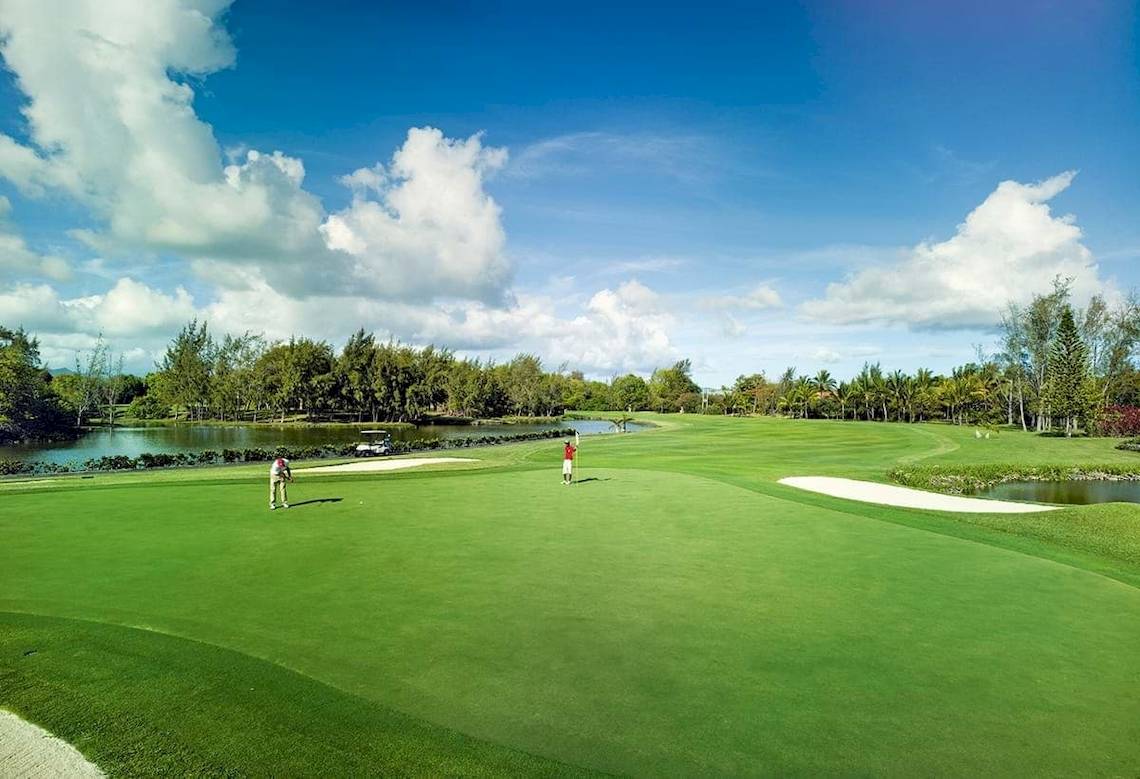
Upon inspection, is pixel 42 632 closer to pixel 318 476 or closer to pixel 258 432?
pixel 318 476

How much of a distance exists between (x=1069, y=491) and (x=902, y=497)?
49.7ft

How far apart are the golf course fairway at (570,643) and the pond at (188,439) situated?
42.2 meters

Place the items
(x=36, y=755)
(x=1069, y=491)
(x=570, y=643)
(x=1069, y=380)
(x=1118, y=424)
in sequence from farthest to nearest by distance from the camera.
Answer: (x=1069, y=380) < (x=1118, y=424) < (x=1069, y=491) < (x=570, y=643) < (x=36, y=755)

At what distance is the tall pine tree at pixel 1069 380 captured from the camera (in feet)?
193

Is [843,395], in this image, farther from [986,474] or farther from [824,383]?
[986,474]

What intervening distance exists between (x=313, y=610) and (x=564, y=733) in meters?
4.53

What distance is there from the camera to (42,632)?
7.67 metres

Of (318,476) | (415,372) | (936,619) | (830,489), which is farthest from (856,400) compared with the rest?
(936,619)

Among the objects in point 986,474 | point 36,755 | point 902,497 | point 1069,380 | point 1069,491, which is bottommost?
point 1069,491

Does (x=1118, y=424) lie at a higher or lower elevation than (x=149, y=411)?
lower

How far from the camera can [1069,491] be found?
2973cm

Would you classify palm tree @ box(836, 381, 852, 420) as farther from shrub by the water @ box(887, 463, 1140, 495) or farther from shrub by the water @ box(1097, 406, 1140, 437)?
shrub by the water @ box(887, 463, 1140, 495)

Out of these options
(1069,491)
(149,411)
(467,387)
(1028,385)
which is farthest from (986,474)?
(149,411)

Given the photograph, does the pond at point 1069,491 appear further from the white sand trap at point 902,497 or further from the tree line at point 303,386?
the tree line at point 303,386
